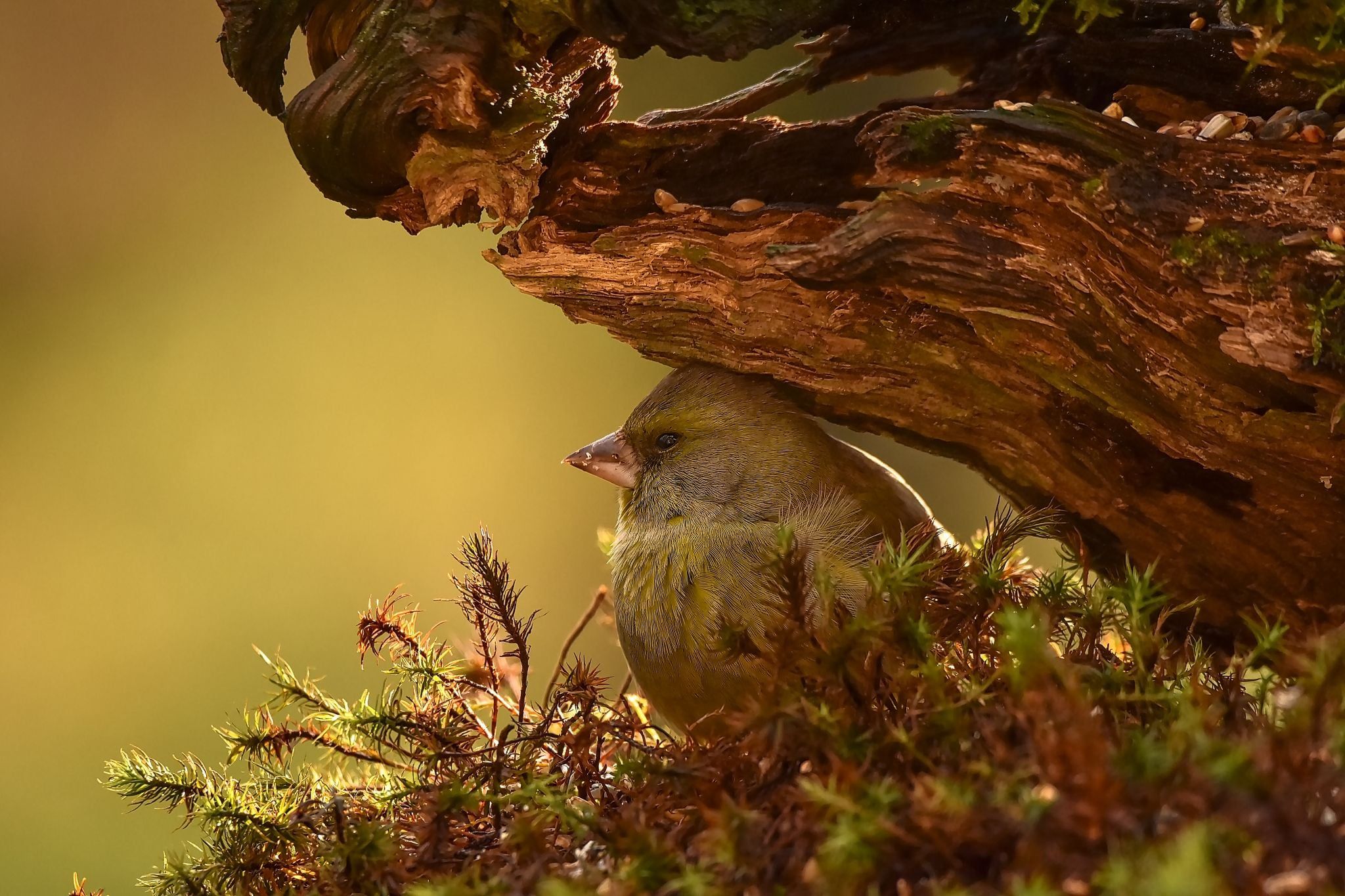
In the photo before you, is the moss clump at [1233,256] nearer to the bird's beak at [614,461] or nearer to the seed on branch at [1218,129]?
the seed on branch at [1218,129]

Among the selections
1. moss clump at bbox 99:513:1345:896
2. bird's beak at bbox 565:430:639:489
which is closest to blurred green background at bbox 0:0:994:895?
bird's beak at bbox 565:430:639:489

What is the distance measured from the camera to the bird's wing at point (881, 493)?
6.75 feet

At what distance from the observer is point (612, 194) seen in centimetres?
187

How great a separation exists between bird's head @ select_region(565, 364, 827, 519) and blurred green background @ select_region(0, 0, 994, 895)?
335 cm

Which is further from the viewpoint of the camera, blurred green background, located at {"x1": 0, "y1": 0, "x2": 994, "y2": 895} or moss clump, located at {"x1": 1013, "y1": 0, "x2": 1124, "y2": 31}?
blurred green background, located at {"x1": 0, "y1": 0, "x2": 994, "y2": 895}

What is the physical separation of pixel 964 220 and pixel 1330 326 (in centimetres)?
48

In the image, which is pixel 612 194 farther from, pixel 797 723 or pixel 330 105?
pixel 797 723

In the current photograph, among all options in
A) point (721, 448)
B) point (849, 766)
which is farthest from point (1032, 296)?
point (849, 766)

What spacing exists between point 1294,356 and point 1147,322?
190mm

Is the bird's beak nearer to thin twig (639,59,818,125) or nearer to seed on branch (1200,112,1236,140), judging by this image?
thin twig (639,59,818,125)

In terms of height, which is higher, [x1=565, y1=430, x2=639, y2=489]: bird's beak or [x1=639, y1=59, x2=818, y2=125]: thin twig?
[x1=639, y1=59, x2=818, y2=125]: thin twig

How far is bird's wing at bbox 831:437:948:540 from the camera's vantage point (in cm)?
206

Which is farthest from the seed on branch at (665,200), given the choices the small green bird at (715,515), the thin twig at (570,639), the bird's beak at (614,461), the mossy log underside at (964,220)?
the thin twig at (570,639)

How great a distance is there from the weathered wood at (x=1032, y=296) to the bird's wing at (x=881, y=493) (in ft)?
0.36
